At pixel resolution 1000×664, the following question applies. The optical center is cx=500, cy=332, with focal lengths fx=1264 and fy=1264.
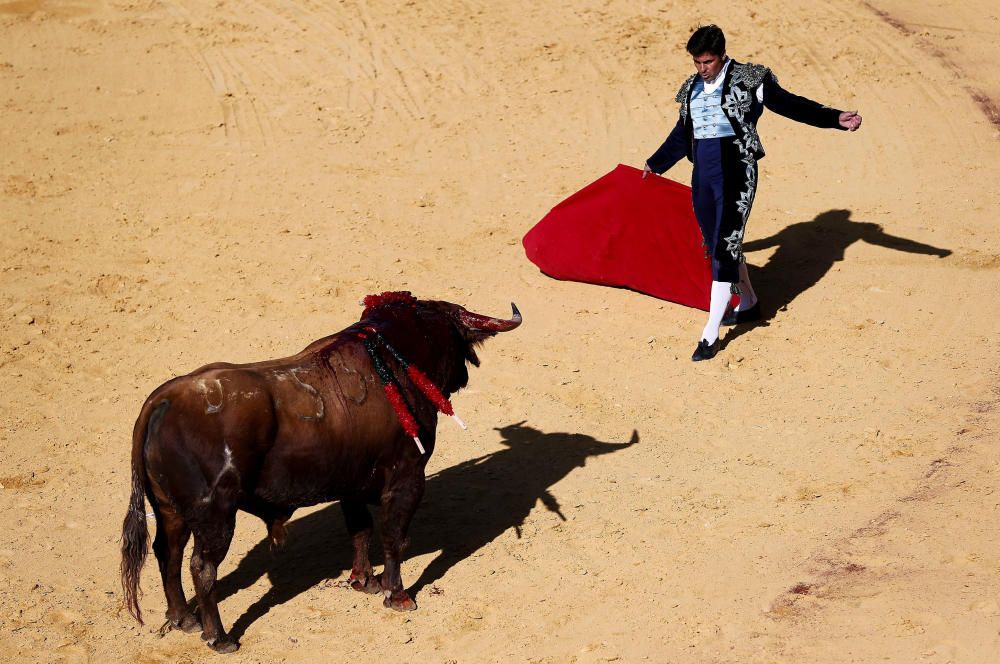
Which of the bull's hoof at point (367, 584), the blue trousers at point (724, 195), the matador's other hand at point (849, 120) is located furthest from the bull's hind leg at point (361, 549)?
the matador's other hand at point (849, 120)

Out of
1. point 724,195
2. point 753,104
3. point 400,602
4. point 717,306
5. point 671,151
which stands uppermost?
point 753,104

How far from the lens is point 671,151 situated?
37.4ft

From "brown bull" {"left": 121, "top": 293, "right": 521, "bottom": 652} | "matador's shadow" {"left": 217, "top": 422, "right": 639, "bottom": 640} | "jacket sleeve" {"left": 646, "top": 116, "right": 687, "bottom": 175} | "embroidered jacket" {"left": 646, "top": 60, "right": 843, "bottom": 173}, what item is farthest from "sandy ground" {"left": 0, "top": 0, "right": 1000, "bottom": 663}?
"embroidered jacket" {"left": 646, "top": 60, "right": 843, "bottom": 173}

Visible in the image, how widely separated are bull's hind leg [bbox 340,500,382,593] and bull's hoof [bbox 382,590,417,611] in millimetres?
195

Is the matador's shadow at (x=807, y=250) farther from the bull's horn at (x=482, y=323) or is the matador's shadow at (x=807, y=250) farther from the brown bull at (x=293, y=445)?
the brown bull at (x=293, y=445)

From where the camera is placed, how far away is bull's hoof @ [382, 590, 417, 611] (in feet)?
26.0

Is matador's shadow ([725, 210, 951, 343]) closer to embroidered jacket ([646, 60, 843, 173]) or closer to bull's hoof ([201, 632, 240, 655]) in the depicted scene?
embroidered jacket ([646, 60, 843, 173])

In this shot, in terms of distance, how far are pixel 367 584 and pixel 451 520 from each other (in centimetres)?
105

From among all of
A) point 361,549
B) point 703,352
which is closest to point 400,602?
point 361,549

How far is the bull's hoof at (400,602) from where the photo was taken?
26.0 ft

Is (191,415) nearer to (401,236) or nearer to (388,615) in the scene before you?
(388,615)

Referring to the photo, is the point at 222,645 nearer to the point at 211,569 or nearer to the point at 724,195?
the point at 211,569

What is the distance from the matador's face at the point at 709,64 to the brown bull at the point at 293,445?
11.5ft

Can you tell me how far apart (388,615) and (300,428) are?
1433 mm
